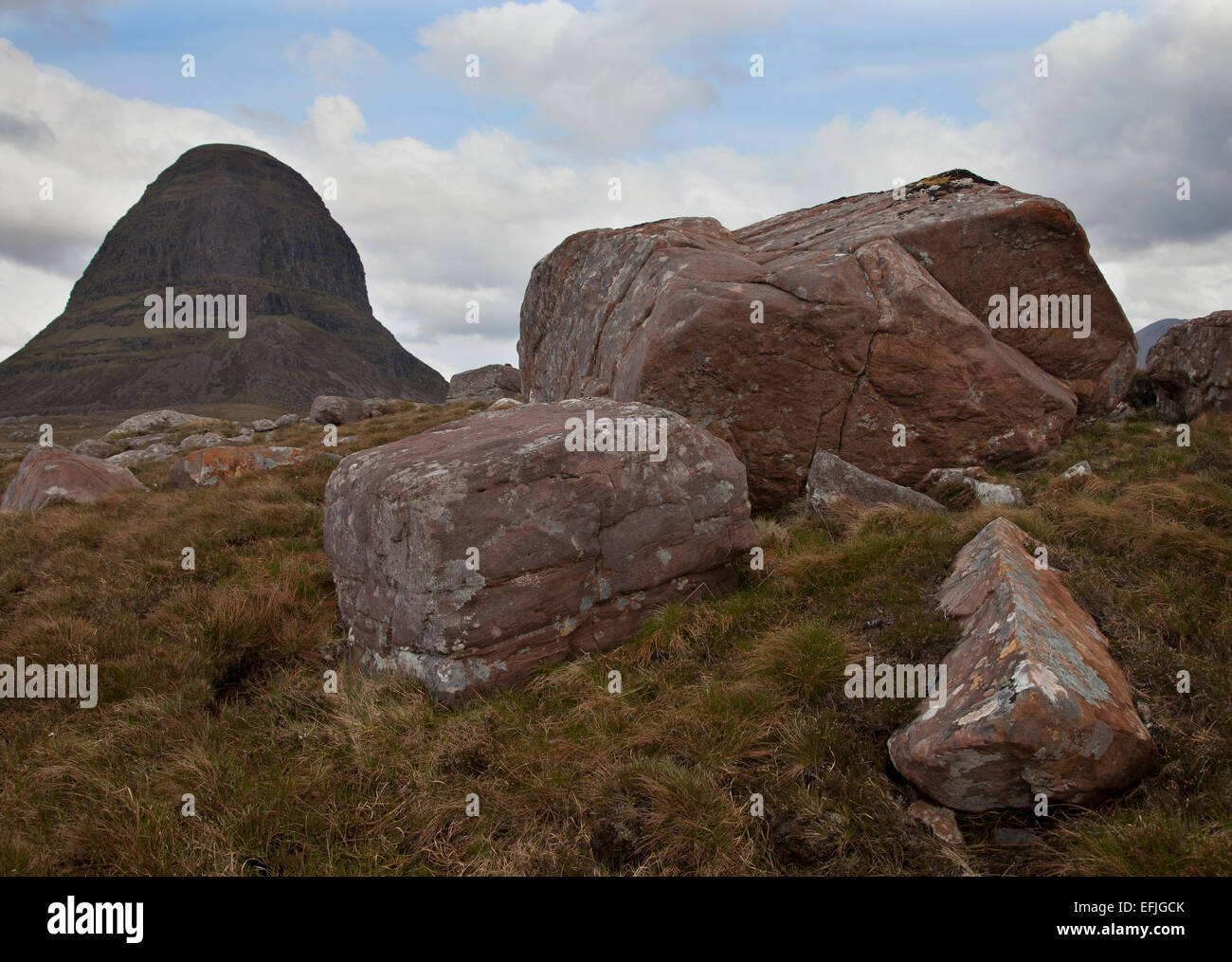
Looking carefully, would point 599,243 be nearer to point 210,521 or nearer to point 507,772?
point 210,521

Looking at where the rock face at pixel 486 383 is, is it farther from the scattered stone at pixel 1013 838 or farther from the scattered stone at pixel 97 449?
the scattered stone at pixel 1013 838

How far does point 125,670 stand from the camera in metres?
5.48

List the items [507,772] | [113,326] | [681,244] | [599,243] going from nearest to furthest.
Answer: [507,772] → [681,244] → [599,243] → [113,326]

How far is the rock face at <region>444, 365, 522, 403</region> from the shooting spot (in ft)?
111

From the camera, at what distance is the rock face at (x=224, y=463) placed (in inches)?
493

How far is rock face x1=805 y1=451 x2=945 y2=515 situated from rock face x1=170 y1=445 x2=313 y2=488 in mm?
9355

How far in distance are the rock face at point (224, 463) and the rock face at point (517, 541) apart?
7.12 m

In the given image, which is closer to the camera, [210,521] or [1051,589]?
[1051,589]

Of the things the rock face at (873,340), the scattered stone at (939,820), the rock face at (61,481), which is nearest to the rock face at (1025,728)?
the scattered stone at (939,820)

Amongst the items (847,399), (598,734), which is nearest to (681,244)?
(847,399)

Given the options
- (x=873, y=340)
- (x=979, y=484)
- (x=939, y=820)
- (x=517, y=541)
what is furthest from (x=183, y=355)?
(x=939, y=820)

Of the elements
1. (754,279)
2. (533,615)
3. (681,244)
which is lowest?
(533,615)

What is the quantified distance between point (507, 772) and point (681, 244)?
8294 millimetres
